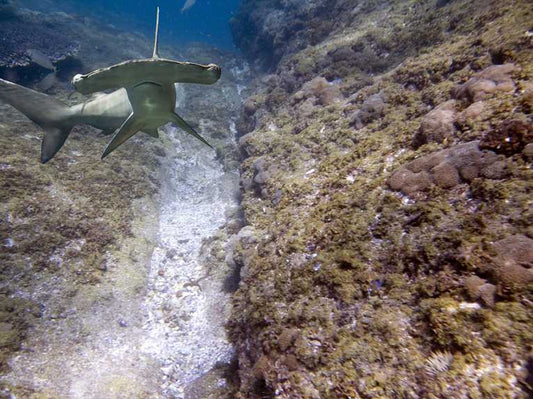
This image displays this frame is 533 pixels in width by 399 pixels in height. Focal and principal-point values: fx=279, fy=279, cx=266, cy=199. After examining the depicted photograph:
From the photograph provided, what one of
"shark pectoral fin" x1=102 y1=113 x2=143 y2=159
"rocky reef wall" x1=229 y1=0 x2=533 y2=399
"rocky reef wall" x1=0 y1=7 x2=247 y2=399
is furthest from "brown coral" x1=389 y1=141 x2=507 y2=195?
"shark pectoral fin" x1=102 y1=113 x2=143 y2=159

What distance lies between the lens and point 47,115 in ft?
19.4

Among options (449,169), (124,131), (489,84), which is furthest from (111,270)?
(489,84)

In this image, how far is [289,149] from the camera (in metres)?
6.52

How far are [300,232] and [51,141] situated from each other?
5.75 meters

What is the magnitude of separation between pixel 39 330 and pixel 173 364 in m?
2.11

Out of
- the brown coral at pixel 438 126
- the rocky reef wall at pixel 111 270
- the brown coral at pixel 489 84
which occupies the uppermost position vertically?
the brown coral at pixel 489 84

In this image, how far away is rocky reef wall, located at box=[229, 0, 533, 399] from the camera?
2162mm

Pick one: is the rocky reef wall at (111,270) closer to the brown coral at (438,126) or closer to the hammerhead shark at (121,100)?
the hammerhead shark at (121,100)

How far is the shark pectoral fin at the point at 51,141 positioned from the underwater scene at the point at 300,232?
1.7 inches

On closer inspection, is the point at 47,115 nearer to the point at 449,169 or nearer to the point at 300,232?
the point at 300,232

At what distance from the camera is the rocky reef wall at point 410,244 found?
2162 mm

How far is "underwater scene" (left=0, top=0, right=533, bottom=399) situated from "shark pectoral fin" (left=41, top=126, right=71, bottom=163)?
0.14 feet

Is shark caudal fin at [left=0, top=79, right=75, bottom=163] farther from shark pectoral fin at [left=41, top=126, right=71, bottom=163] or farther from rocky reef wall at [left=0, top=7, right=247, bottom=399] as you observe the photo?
rocky reef wall at [left=0, top=7, right=247, bottom=399]

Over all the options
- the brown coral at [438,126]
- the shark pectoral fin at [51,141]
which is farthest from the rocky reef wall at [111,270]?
the brown coral at [438,126]
